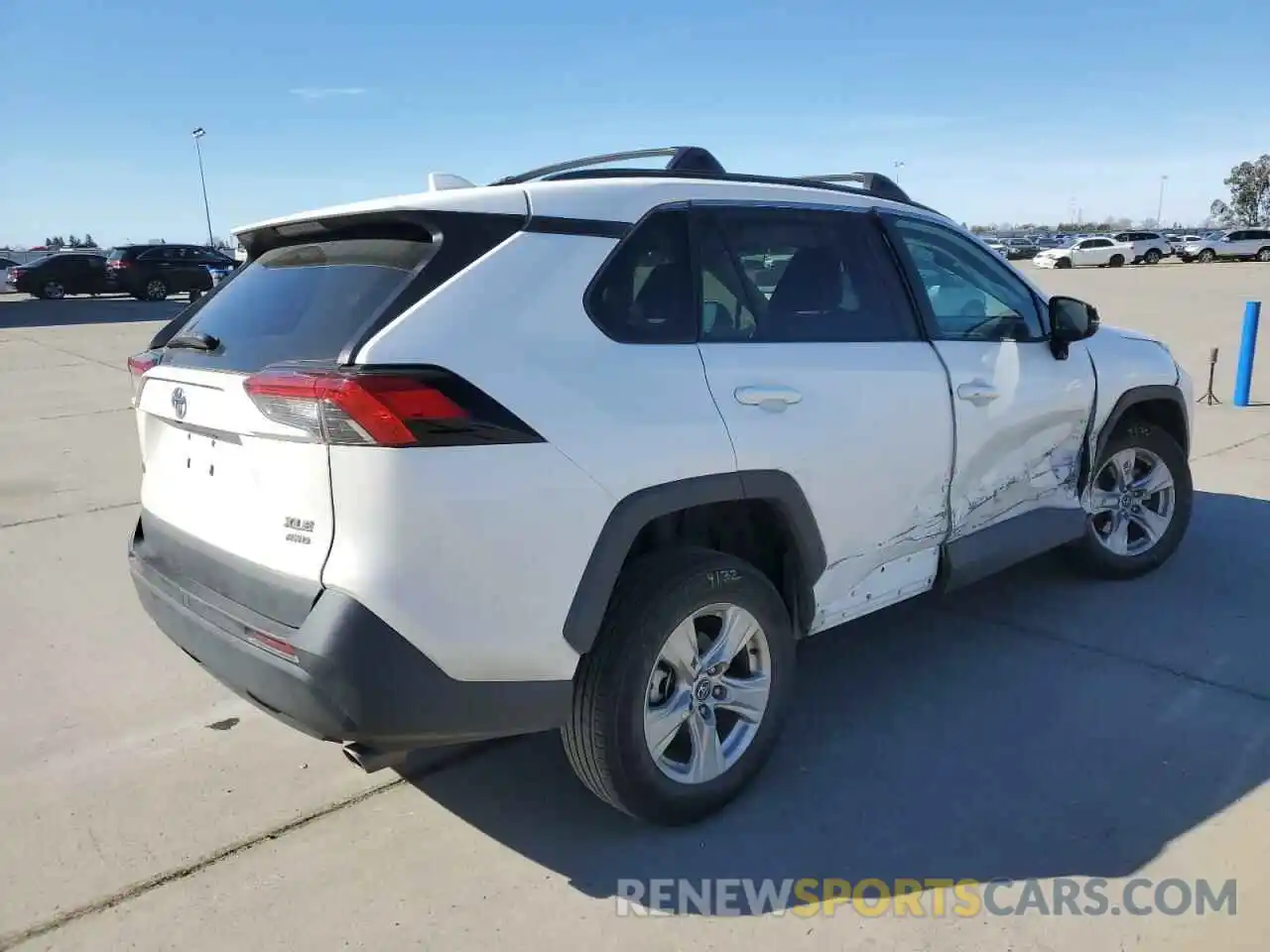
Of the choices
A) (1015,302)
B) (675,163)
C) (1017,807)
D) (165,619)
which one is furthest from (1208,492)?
(165,619)

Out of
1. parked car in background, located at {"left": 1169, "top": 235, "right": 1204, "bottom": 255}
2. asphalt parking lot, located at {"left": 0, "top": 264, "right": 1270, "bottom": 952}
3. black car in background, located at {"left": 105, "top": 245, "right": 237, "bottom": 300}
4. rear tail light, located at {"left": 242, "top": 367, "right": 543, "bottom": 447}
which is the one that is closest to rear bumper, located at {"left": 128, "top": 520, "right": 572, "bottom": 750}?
rear tail light, located at {"left": 242, "top": 367, "right": 543, "bottom": 447}

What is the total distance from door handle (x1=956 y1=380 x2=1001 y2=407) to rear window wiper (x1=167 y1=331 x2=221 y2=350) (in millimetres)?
2521

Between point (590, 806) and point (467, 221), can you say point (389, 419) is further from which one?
point (590, 806)

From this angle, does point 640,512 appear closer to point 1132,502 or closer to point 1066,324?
point 1066,324

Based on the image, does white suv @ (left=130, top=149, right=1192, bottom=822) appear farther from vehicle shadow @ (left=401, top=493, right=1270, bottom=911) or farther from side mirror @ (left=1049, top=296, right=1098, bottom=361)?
side mirror @ (left=1049, top=296, right=1098, bottom=361)

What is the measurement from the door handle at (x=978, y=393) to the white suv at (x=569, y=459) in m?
0.01

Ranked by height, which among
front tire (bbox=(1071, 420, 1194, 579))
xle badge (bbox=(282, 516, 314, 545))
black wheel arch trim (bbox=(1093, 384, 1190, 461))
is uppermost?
xle badge (bbox=(282, 516, 314, 545))

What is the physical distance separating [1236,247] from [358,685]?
55792mm

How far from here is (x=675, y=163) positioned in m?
3.30

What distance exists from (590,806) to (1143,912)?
5.11ft

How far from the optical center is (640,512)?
2580mm

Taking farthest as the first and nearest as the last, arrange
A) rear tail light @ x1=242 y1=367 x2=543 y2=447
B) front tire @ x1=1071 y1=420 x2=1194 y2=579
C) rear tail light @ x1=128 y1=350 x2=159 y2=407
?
1. front tire @ x1=1071 y1=420 x2=1194 y2=579
2. rear tail light @ x1=128 y1=350 x2=159 y2=407
3. rear tail light @ x1=242 y1=367 x2=543 y2=447

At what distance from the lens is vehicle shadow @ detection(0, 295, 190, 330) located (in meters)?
23.5

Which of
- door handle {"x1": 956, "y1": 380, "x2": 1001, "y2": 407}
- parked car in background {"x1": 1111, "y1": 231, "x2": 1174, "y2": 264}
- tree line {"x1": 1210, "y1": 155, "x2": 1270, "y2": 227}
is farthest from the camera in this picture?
tree line {"x1": 1210, "y1": 155, "x2": 1270, "y2": 227}
